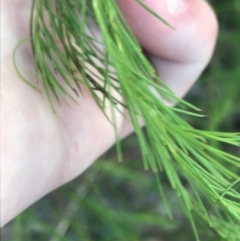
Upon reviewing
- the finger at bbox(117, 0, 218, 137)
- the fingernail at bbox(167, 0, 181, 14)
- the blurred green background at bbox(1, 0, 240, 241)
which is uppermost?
the fingernail at bbox(167, 0, 181, 14)

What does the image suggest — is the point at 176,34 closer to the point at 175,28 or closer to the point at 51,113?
the point at 175,28

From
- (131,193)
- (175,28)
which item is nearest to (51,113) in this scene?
(175,28)

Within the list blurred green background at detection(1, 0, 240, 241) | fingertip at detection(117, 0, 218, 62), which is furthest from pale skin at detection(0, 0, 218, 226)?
blurred green background at detection(1, 0, 240, 241)

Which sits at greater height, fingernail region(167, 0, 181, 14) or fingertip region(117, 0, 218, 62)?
fingernail region(167, 0, 181, 14)

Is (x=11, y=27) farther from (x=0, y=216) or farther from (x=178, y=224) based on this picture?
(x=178, y=224)

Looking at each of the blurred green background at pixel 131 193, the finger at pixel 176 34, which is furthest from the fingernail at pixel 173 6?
the blurred green background at pixel 131 193

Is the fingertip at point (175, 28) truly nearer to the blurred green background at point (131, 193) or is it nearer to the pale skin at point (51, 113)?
the pale skin at point (51, 113)

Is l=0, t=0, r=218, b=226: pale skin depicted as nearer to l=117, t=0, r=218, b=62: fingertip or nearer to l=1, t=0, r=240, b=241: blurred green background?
l=117, t=0, r=218, b=62: fingertip

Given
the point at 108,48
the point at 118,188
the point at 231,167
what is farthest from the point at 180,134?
the point at 118,188
